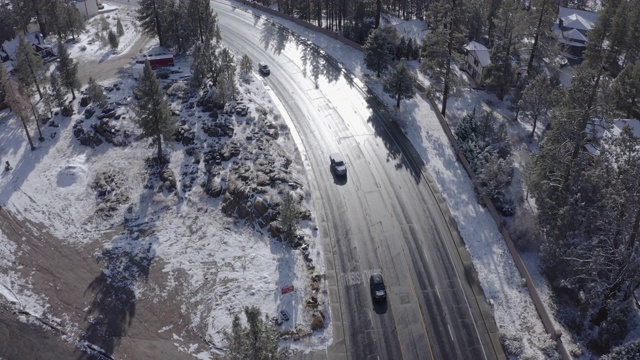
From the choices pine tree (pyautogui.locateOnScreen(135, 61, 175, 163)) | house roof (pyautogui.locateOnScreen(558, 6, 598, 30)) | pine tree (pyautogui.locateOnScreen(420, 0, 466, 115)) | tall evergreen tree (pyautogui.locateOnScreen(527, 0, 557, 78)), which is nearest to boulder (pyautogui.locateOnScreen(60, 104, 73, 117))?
pine tree (pyautogui.locateOnScreen(135, 61, 175, 163))

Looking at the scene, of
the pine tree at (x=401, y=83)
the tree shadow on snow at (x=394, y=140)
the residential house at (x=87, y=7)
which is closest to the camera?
the tree shadow on snow at (x=394, y=140)

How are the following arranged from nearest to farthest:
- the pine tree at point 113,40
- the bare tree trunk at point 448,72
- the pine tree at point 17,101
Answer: the pine tree at point 17,101, the bare tree trunk at point 448,72, the pine tree at point 113,40

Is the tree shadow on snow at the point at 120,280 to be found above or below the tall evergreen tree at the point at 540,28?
below

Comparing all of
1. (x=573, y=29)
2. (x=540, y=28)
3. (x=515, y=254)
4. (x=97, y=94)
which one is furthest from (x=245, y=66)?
(x=573, y=29)

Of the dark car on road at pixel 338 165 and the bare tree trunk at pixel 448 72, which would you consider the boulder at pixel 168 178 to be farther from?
the bare tree trunk at pixel 448 72

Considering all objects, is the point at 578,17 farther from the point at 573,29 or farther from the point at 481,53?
the point at 481,53

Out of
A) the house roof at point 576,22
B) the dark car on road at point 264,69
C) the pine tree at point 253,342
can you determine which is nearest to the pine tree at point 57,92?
the dark car on road at point 264,69

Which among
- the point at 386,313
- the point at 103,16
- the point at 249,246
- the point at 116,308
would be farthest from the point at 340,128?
the point at 103,16

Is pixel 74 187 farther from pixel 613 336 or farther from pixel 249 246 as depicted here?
pixel 613 336
